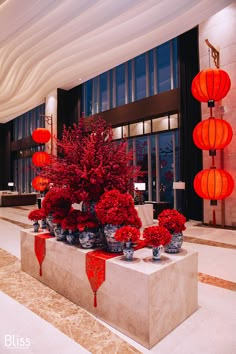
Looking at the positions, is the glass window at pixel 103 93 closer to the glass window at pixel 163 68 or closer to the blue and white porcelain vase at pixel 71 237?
the glass window at pixel 163 68

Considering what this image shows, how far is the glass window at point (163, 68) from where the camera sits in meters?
8.11

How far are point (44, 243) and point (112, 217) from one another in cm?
98

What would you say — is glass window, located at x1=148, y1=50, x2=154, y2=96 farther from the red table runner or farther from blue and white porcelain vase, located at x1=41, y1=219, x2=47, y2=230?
the red table runner

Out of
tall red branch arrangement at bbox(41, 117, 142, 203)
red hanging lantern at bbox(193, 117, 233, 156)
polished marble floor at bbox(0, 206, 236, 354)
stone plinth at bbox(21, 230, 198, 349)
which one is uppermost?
red hanging lantern at bbox(193, 117, 233, 156)

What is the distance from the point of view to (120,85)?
9.71 meters

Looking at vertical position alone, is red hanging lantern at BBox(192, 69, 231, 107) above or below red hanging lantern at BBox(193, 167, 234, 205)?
above

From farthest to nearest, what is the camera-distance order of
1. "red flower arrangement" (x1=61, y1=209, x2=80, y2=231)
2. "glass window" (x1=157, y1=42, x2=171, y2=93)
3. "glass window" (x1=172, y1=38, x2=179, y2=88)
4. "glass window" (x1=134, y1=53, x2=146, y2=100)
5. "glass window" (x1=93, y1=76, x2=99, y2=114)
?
"glass window" (x1=93, y1=76, x2=99, y2=114)
"glass window" (x1=134, y1=53, x2=146, y2=100)
"glass window" (x1=157, y1=42, x2=171, y2=93)
"glass window" (x1=172, y1=38, x2=179, y2=88)
"red flower arrangement" (x1=61, y1=209, x2=80, y2=231)

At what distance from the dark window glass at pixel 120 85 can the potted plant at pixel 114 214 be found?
7.93m

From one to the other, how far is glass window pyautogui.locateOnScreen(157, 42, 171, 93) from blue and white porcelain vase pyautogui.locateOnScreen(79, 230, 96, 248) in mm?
6888

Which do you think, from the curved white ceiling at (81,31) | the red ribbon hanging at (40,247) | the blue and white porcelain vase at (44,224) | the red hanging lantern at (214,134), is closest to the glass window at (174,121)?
the curved white ceiling at (81,31)

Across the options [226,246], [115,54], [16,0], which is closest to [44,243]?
[226,246]

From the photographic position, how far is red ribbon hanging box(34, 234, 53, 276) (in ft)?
8.43

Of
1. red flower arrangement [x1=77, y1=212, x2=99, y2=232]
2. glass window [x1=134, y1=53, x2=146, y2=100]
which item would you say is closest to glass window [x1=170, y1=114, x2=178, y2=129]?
glass window [x1=134, y1=53, x2=146, y2=100]

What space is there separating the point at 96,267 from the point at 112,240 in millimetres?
222
